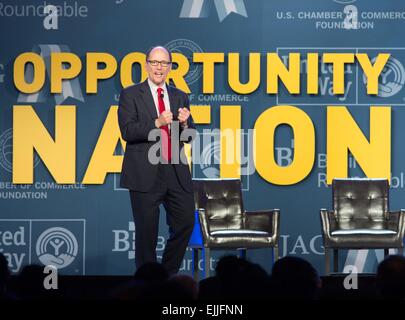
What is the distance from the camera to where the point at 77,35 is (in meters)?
7.86

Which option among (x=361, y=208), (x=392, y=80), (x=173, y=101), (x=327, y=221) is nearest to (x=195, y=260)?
(x=327, y=221)

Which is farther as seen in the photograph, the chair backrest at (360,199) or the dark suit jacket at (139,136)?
the chair backrest at (360,199)

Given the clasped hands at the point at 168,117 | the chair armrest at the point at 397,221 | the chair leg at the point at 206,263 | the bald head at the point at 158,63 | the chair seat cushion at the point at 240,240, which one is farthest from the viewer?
the chair armrest at the point at 397,221

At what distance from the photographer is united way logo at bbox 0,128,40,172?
7.88 metres

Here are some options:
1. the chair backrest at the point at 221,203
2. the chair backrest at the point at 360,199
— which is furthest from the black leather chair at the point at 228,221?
the chair backrest at the point at 360,199

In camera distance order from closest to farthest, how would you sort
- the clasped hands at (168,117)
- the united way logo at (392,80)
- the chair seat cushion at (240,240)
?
the clasped hands at (168,117), the chair seat cushion at (240,240), the united way logo at (392,80)

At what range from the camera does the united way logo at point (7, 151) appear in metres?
7.88

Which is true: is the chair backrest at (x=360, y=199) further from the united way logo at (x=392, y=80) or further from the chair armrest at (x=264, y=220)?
the united way logo at (x=392, y=80)

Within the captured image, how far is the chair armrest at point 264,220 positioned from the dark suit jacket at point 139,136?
1701mm

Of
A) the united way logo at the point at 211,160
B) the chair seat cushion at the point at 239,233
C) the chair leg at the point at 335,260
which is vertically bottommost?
the chair leg at the point at 335,260

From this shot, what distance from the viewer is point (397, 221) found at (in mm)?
7227

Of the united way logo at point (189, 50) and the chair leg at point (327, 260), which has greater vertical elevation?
the united way logo at point (189, 50)

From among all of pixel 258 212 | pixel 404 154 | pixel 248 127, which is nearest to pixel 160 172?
pixel 258 212
